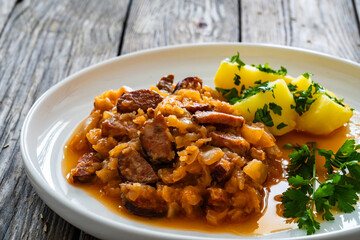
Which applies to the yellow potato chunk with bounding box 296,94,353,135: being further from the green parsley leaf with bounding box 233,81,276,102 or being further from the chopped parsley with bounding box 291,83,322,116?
the green parsley leaf with bounding box 233,81,276,102

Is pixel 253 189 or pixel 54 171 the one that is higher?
pixel 253 189

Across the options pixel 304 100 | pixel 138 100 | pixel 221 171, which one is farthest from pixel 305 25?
pixel 221 171

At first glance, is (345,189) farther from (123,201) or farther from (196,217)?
(123,201)

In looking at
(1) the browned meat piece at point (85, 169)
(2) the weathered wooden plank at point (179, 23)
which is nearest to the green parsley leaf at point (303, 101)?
(1) the browned meat piece at point (85, 169)

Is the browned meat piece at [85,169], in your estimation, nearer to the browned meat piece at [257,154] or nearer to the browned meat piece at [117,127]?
the browned meat piece at [117,127]

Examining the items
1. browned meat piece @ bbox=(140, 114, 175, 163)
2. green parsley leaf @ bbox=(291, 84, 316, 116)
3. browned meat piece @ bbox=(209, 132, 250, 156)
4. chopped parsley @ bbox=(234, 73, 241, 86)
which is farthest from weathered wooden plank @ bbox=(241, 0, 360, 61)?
browned meat piece @ bbox=(140, 114, 175, 163)

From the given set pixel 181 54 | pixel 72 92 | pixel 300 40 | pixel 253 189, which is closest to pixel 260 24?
pixel 300 40

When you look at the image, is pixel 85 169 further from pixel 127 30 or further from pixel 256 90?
pixel 127 30
